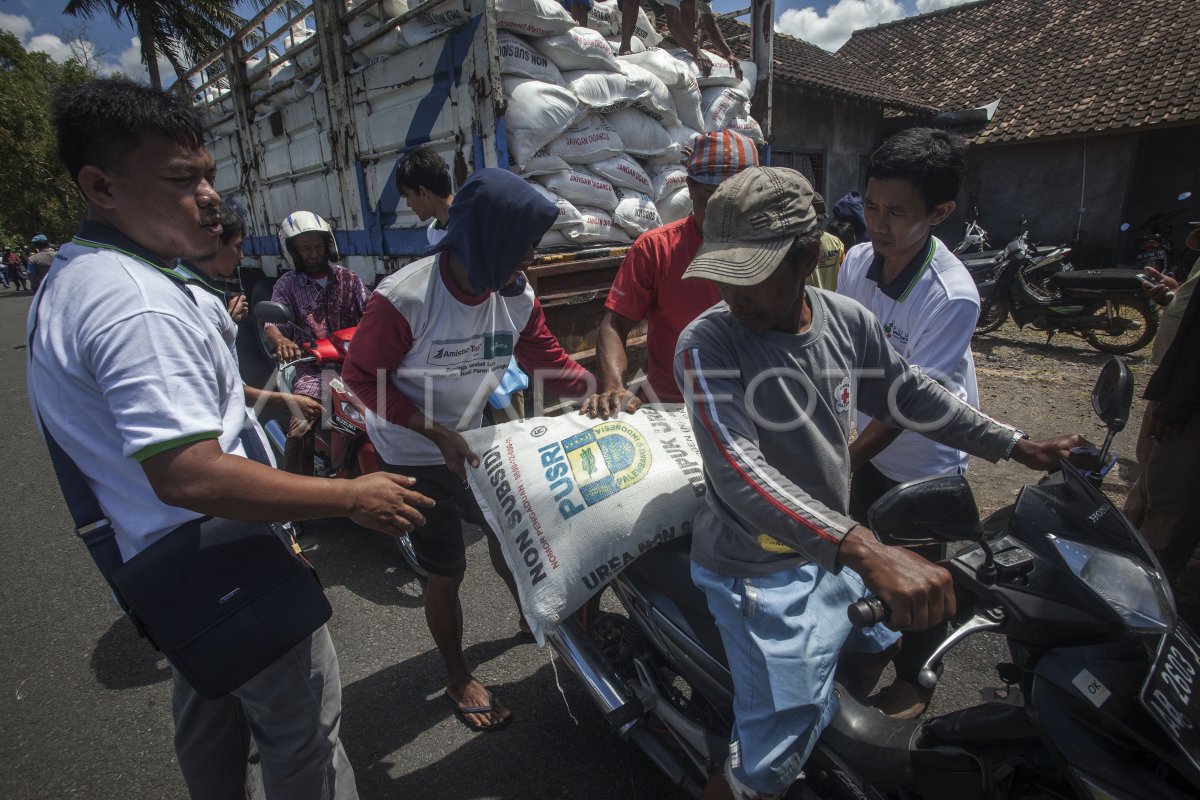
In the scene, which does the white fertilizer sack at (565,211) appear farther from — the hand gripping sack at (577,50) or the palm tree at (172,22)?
the palm tree at (172,22)

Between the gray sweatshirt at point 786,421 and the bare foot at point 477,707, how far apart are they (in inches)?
46.9

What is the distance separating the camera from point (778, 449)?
4.57ft

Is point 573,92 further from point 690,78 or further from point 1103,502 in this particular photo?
point 1103,502

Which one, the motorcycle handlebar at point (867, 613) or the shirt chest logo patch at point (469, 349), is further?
the shirt chest logo patch at point (469, 349)

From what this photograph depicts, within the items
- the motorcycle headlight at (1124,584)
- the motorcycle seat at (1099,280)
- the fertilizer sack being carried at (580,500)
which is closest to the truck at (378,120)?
the fertilizer sack being carried at (580,500)

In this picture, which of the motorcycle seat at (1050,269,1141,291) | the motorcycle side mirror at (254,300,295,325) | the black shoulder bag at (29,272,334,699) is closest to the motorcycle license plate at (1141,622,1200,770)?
the black shoulder bag at (29,272,334,699)

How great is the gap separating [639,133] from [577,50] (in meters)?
0.79

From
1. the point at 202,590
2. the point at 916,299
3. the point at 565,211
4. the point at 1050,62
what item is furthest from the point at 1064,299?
the point at 1050,62

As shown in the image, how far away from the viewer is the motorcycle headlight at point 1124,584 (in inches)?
42.8

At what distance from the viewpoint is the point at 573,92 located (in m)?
4.21

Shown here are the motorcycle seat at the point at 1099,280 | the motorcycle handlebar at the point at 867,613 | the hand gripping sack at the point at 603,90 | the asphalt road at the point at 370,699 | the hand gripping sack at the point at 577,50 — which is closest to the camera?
the motorcycle handlebar at the point at 867,613

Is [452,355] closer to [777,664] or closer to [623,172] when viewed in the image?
[777,664]

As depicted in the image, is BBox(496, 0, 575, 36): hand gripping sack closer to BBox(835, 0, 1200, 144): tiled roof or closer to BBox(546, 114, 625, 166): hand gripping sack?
BBox(546, 114, 625, 166): hand gripping sack

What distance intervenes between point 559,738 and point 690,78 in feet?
15.7
